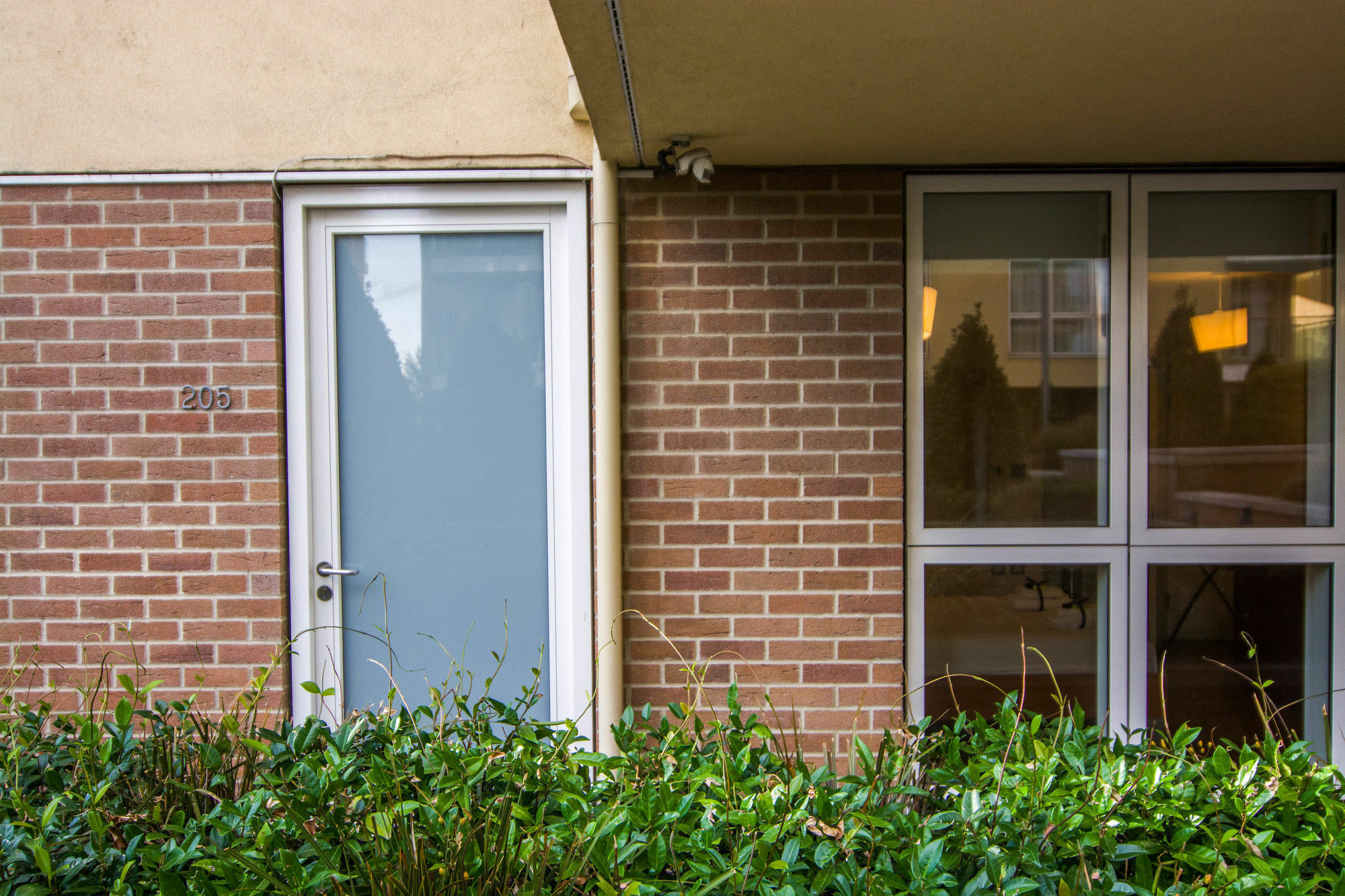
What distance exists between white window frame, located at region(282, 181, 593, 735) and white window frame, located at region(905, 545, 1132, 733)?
114 cm

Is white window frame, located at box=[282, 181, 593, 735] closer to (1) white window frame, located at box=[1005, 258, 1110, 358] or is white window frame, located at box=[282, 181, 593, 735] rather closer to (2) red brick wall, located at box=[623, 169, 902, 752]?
(2) red brick wall, located at box=[623, 169, 902, 752]

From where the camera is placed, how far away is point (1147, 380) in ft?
8.75

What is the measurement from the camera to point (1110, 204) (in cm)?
268

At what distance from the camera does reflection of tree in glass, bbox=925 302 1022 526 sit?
8.83ft

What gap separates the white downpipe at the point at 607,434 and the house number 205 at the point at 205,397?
1.30 meters

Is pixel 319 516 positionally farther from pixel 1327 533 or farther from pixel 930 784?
pixel 1327 533

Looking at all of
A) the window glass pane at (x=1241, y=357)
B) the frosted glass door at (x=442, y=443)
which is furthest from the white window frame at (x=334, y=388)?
the window glass pane at (x=1241, y=357)

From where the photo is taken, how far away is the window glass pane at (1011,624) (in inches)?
106

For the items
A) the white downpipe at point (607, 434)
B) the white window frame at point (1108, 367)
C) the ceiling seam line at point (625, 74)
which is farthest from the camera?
the white window frame at point (1108, 367)

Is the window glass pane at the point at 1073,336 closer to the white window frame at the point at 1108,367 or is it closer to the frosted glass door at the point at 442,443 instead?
the white window frame at the point at 1108,367

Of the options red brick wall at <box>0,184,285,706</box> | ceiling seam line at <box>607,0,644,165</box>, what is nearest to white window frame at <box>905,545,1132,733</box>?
ceiling seam line at <box>607,0,644,165</box>

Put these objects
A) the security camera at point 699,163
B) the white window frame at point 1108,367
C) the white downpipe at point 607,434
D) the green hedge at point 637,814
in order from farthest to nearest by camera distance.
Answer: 1. the white window frame at point 1108,367
2. the white downpipe at point 607,434
3. the security camera at point 699,163
4. the green hedge at point 637,814

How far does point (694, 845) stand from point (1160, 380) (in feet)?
7.96

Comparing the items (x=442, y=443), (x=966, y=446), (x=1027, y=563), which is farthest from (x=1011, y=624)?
(x=442, y=443)
